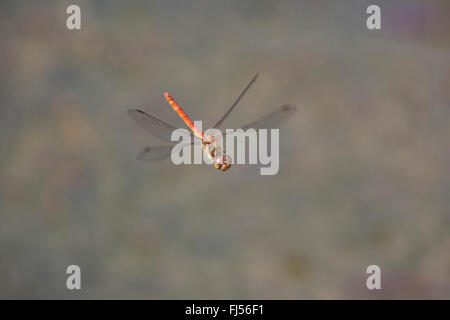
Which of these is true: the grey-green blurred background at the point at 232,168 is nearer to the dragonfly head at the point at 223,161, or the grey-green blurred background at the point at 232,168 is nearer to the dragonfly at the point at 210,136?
the dragonfly at the point at 210,136

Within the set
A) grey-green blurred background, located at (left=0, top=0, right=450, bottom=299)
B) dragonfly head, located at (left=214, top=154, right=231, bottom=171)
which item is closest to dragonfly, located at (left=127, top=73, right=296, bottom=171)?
dragonfly head, located at (left=214, top=154, right=231, bottom=171)

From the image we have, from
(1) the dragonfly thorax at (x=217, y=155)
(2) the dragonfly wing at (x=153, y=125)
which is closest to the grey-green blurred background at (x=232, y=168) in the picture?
(2) the dragonfly wing at (x=153, y=125)

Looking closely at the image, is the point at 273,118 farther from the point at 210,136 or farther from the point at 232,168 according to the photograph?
the point at 232,168
